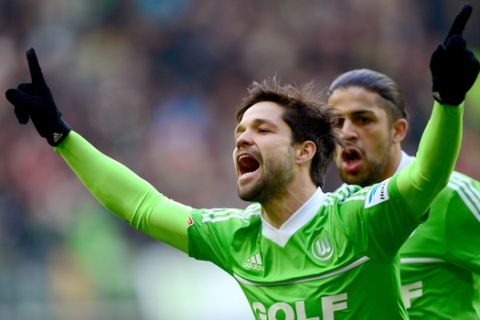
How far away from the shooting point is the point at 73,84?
12.0 meters

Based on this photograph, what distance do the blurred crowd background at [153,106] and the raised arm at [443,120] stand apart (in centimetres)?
551

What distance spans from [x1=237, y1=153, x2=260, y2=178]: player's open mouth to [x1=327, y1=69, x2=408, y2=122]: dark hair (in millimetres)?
1009

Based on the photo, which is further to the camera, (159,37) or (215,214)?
(159,37)

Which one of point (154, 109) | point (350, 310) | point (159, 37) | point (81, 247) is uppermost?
point (159, 37)

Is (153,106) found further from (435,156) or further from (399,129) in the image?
(435,156)

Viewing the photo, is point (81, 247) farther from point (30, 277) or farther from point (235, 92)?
point (235, 92)

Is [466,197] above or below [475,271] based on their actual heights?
above

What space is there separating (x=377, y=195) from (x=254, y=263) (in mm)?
689

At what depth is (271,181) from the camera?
4.90 meters

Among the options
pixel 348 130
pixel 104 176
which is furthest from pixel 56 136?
pixel 348 130

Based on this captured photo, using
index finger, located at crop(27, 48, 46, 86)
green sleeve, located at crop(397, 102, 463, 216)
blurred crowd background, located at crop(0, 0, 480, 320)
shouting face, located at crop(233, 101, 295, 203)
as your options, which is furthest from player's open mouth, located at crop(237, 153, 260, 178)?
blurred crowd background, located at crop(0, 0, 480, 320)

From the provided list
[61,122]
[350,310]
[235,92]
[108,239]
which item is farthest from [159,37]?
[350,310]

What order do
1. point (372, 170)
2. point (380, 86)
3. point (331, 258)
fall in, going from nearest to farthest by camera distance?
point (331, 258) → point (372, 170) → point (380, 86)

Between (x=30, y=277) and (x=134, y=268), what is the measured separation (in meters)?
1.00
